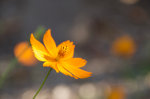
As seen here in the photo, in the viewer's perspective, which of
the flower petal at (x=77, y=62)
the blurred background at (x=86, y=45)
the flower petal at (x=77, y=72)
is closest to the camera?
the flower petal at (x=77, y=72)

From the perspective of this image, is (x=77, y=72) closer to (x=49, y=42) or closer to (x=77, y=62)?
(x=77, y=62)

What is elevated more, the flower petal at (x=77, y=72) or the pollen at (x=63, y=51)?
the pollen at (x=63, y=51)

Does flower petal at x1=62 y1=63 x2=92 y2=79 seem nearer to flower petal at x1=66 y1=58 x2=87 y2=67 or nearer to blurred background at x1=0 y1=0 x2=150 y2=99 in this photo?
flower petal at x1=66 y1=58 x2=87 y2=67

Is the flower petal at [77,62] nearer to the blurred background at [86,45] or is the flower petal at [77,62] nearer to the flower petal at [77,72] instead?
the flower petal at [77,72]

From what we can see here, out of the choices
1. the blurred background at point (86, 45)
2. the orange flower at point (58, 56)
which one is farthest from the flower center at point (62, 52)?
the blurred background at point (86, 45)

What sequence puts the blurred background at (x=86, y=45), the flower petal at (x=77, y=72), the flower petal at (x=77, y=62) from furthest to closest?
the blurred background at (x=86, y=45), the flower petal at (x=77, y=62), the flower petal at (x=77, y=72)

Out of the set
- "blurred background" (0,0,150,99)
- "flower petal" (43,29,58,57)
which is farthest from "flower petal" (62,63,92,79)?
"blurred background" (0,0,150,99)

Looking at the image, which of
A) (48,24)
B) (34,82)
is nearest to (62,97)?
(34,82)
